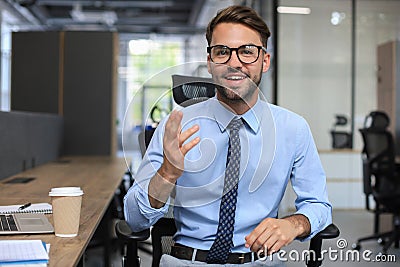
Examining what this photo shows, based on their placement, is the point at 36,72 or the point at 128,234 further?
the point at 36,72

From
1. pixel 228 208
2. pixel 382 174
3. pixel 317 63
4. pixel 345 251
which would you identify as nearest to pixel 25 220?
pixel 228 208

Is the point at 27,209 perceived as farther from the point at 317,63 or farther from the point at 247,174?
the point at 317,63

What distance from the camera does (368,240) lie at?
4.36m

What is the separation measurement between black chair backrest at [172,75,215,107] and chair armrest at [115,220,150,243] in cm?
40

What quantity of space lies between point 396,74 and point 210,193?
4.74 metres

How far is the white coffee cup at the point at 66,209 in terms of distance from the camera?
1433 millimetres

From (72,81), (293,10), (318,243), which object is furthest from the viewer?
(293,10)

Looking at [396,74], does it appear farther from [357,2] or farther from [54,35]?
[54,35]

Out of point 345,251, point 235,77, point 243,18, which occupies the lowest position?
point 345,251

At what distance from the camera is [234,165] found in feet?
5.27

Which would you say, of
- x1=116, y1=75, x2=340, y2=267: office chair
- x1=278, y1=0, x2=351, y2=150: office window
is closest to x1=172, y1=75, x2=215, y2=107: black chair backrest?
x1=116, y1=75, x2=340, y2=267: office chair

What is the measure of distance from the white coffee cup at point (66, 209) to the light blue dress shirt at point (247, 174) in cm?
16

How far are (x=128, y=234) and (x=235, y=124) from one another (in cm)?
45

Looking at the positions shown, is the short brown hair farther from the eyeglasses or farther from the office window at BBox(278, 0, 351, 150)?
the office window at BBox(278, 0, 351, 150)
